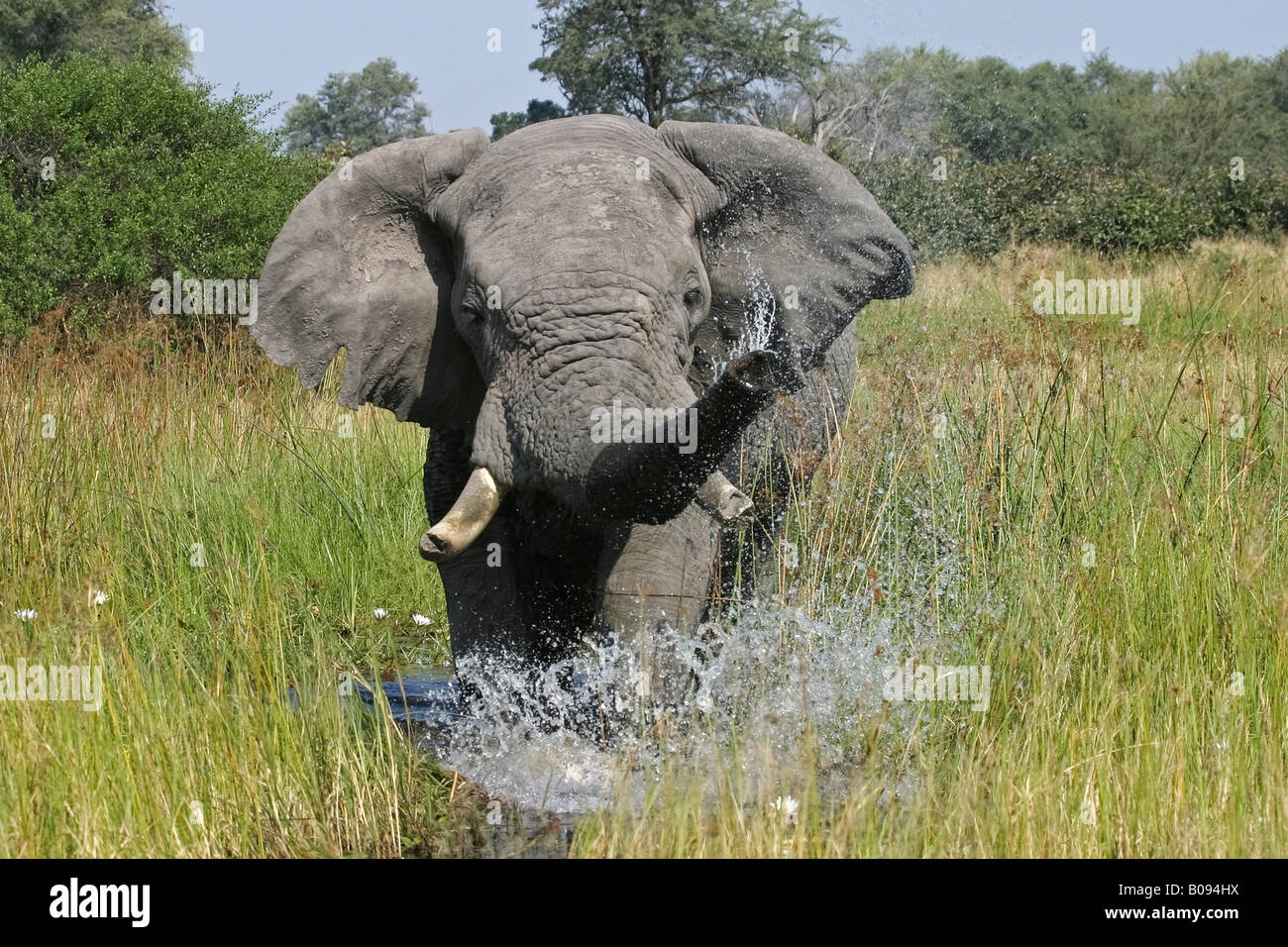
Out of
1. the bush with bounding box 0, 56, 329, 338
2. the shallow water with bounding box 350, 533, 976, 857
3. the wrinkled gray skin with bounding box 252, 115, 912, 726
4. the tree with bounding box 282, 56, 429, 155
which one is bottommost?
the shallow water with bounding box 350, 533, 976, 857

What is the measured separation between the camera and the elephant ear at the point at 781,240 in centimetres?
604

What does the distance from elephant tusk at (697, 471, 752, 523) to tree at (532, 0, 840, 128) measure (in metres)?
31.5

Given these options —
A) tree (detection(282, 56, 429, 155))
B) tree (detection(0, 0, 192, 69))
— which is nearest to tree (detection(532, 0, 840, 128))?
tree (detection(0, 0, 192, 69))

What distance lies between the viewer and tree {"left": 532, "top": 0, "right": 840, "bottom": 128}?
36375 millimetres

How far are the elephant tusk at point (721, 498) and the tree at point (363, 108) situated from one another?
251 ft

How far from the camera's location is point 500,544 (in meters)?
5.92

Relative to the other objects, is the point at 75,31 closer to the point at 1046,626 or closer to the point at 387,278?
the point at 387,278

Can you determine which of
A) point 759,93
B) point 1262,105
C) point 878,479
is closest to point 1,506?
point 878,479

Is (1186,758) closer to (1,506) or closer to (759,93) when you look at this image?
A: (1,506)

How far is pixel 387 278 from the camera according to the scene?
19.9 feet

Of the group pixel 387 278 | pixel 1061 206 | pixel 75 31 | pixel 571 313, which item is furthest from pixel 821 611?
pixel 75 31

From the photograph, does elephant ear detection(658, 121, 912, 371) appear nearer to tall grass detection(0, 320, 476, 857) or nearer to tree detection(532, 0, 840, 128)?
tall grass detection(0, 320, 476, 857)

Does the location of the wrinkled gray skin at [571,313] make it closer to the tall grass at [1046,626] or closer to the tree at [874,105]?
the tall grass at [1046,626]
